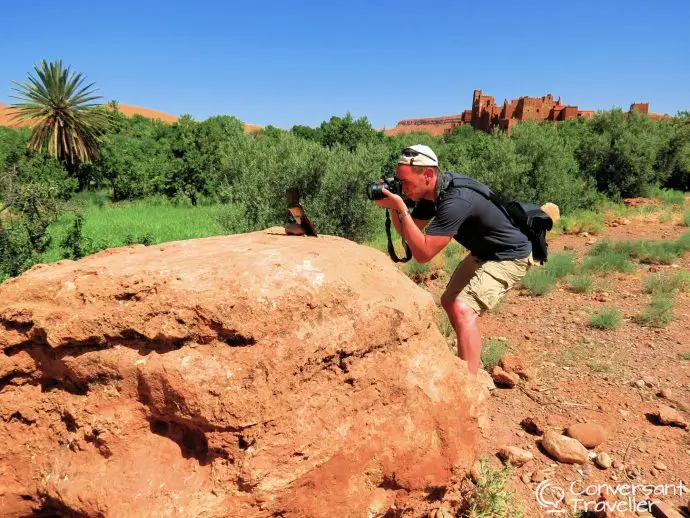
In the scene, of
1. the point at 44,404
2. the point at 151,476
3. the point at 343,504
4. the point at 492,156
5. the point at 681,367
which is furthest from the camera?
the point at 492,156

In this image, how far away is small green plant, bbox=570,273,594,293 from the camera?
691 cm

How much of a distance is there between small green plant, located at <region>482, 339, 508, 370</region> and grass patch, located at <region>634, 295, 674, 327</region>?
198 centimetres

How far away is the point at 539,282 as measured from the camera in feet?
22.6

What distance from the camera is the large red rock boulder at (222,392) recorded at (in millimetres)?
1986

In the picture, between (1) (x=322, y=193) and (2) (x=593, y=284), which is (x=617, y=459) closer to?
(2) (x=593, y=284)

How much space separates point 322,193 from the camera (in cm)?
914

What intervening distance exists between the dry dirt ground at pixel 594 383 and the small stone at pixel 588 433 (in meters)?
0.06

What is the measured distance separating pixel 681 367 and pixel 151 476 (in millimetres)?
4805

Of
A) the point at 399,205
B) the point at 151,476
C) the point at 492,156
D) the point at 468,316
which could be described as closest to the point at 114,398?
the point at 151,476

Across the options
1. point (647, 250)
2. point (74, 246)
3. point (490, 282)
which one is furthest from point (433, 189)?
point (647, 250)

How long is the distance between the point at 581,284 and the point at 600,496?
4561 mm

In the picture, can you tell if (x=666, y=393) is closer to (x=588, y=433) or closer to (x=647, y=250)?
(x=588, y=433)

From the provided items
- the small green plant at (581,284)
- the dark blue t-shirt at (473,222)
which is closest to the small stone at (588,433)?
the dark blue t-shirt at (473,222)

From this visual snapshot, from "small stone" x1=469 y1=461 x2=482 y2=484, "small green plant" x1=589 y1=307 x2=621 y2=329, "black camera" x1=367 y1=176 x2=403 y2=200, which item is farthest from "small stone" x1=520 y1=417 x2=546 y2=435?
"small green plant" x1=589 y1=307 x2=621 y2=329
